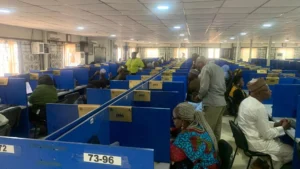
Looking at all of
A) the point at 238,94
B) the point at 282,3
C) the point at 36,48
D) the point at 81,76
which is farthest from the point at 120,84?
the point at 36,48

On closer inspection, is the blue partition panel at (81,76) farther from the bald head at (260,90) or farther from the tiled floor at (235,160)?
the bald head at (260,90)

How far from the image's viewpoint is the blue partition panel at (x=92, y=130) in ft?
3.76

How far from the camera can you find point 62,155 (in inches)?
33.1

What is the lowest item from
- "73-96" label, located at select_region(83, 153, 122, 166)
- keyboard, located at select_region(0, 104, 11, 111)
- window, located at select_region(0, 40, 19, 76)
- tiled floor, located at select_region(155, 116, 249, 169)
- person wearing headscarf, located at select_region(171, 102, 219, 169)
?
tiled floor, located at select_region(155, 116, 249, 169)

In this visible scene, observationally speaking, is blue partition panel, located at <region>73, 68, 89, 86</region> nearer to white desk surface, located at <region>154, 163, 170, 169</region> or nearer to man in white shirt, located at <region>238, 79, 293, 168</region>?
man in white shirt, located at <region>238, 79, 293, 168</region>

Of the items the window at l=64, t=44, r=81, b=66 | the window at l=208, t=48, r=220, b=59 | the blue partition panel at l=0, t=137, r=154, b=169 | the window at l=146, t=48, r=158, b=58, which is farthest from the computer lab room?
the window at l=146, t=48, r=158, b=58

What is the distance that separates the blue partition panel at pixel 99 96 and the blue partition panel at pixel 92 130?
1003mm

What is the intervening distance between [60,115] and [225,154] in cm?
128

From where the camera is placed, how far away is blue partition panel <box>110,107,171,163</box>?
4.99 ft

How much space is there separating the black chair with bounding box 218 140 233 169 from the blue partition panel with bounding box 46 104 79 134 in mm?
1119

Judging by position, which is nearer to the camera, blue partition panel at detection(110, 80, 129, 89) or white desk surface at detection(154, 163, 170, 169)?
white desk surface at detection(154, 163, 170, 169)

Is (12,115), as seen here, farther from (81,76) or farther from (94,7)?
(81,76)

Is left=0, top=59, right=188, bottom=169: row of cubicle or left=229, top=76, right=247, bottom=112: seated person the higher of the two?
left=0, top=59, right=188, bottom=169: row of cubicle

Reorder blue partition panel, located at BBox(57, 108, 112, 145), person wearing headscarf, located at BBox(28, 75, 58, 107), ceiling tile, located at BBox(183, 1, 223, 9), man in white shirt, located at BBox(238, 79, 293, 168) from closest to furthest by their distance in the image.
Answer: blue partition panel, located at BBox(57, 108, 112, 145), man in white shirt, located at BBox(238, 79, 293, 168), ceiling tile, located at BBox(183, 1, 223, 9), person wearing headscarf, located at BBox(28, 75, 58, 107)
